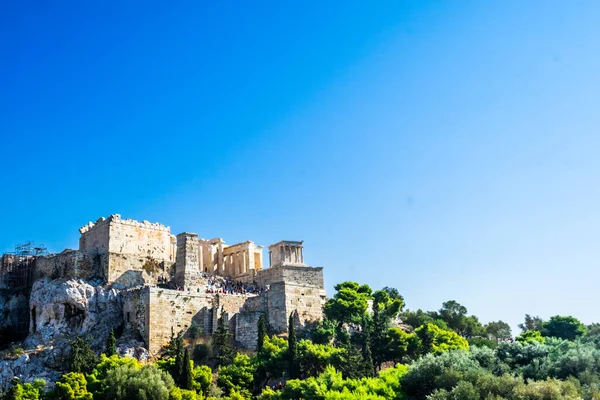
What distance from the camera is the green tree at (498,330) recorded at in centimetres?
7438

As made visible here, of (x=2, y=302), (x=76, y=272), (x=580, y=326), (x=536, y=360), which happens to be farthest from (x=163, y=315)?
(x=580, y=326)

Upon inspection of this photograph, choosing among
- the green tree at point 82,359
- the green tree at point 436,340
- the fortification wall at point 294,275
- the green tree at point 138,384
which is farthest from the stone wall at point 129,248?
the green tree at point 436,340

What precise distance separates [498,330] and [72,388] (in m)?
53.1

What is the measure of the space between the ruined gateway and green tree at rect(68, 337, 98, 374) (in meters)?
4.36

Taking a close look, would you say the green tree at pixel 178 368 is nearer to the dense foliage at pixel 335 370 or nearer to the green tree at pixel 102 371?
the dense foliage at pixel 335 370

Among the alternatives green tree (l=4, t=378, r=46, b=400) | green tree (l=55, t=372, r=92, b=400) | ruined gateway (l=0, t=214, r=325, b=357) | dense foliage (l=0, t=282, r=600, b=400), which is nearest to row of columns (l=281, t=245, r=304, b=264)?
ruined gateway (l=0, t=214, r=325, b=357)

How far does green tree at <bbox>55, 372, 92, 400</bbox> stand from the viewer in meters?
37.2

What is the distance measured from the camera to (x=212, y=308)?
50250 mm

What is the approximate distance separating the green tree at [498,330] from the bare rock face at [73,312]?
42.3m

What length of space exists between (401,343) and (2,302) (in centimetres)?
3183

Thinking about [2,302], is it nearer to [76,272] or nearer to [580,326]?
[76,272]

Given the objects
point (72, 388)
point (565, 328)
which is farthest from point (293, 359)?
point (565, 328)

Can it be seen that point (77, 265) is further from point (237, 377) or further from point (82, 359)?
point (237, 377)

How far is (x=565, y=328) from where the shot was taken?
220 ft
